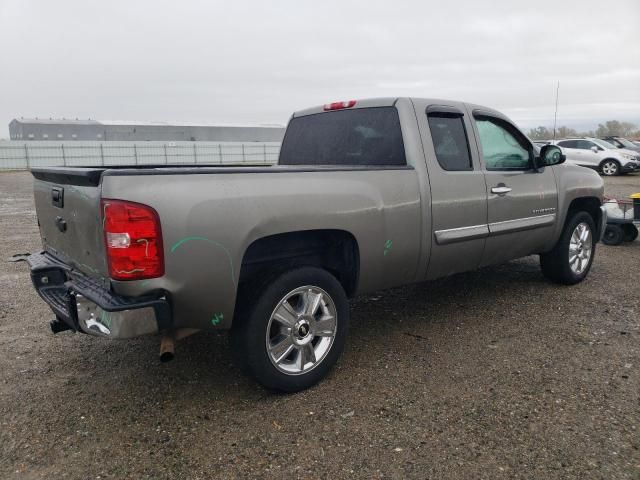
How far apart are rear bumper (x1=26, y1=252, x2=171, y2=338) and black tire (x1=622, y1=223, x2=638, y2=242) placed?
7513 millimetres

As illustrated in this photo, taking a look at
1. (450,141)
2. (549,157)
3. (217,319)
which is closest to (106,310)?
(217,319)

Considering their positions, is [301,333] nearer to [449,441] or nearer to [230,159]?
[449,441]

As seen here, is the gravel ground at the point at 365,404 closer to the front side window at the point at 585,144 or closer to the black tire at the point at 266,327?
the black tire at the point at 266,327

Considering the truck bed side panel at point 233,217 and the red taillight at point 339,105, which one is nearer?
the truck bed side panel at point 233,217

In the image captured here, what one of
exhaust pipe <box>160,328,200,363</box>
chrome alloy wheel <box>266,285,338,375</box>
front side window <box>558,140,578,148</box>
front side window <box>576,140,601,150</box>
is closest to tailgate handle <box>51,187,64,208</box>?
exhaust pipe <box>160,328,200,363</box>

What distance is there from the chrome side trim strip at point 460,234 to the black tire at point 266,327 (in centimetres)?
105

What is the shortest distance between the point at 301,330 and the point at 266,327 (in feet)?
0.95

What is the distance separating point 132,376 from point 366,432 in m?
1.72

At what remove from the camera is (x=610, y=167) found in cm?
2084

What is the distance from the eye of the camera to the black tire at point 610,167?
20.6m

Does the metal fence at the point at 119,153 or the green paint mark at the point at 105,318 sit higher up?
the green paint mark at the point at 105,318

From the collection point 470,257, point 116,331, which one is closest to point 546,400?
point 470,257

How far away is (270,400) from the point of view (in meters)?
3.26

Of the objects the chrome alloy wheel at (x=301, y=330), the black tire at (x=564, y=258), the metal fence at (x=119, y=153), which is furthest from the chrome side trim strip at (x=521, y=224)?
the metal fence at (x=119, y=153)
